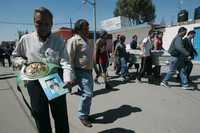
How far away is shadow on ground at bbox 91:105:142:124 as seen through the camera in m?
4.71

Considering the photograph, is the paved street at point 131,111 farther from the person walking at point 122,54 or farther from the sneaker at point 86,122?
the person walking at point 122,54

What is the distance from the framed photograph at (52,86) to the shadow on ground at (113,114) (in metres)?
2.11

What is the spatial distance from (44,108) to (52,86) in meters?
0.30

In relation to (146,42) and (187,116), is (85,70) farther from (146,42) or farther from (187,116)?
(146,42)

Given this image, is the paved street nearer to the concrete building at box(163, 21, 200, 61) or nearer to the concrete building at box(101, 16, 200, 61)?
the concrete building at box(163, 21, 200, 61)

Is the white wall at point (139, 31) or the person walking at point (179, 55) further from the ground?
the white wall at point (139, 31)

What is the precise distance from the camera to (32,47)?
275cm

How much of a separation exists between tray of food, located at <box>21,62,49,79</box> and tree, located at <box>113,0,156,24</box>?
42230 millimetres

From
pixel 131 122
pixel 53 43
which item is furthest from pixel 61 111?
pixel 131 122

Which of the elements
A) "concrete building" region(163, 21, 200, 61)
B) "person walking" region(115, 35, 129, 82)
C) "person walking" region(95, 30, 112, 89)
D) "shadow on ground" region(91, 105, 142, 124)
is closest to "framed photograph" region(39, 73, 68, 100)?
"shadow on ground" region(91, 105, 142, 124)

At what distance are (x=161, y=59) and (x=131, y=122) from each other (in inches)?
168

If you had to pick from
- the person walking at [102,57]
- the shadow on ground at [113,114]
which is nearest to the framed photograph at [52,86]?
the shadow on ground at [113,114]

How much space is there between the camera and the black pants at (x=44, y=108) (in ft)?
8.87

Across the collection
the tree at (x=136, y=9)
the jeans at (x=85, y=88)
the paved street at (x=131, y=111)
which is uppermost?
the tree at (x=136, y=9)
